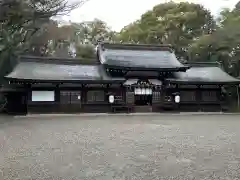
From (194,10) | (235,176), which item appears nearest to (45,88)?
(235,176)

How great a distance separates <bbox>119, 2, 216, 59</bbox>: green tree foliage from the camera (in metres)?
39.7

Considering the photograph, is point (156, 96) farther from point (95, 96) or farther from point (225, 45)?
point (225, 45)

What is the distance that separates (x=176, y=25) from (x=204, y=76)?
12.9 m

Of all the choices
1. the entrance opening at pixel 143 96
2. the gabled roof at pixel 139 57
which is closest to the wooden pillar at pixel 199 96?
the gabled roof at pixel 139 57

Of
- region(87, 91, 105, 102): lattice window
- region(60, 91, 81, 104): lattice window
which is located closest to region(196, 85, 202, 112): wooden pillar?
region(87, 91, 105, 102): lattice window

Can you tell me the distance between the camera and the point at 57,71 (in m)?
26.5

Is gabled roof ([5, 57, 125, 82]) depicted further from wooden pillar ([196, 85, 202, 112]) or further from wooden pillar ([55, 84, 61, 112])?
wooden pillar ([196, 85, 202, 112])

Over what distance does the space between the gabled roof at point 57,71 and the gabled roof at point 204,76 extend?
18.3ft

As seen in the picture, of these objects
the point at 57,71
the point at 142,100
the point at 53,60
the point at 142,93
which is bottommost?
the point at 142,100

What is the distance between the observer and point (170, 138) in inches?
486

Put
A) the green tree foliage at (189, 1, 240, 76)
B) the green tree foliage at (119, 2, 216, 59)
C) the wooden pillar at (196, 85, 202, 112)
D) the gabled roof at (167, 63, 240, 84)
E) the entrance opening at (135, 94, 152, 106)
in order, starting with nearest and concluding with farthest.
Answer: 1. the gabled roof at (167, 63, 240, 84)
2. the wooden pillar at (196, 85, 202, 112)
3. the entrance opening at (135, 94, 152, 106)
4. the green tree foliage at (189, 1, 240, 76)
5. the green tree foliage at (119, 2, 216, 59)

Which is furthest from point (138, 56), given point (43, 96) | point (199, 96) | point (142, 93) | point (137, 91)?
point (43, 96)

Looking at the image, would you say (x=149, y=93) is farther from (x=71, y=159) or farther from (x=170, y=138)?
(x=71, y=159)

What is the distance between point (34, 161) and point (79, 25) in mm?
38839
